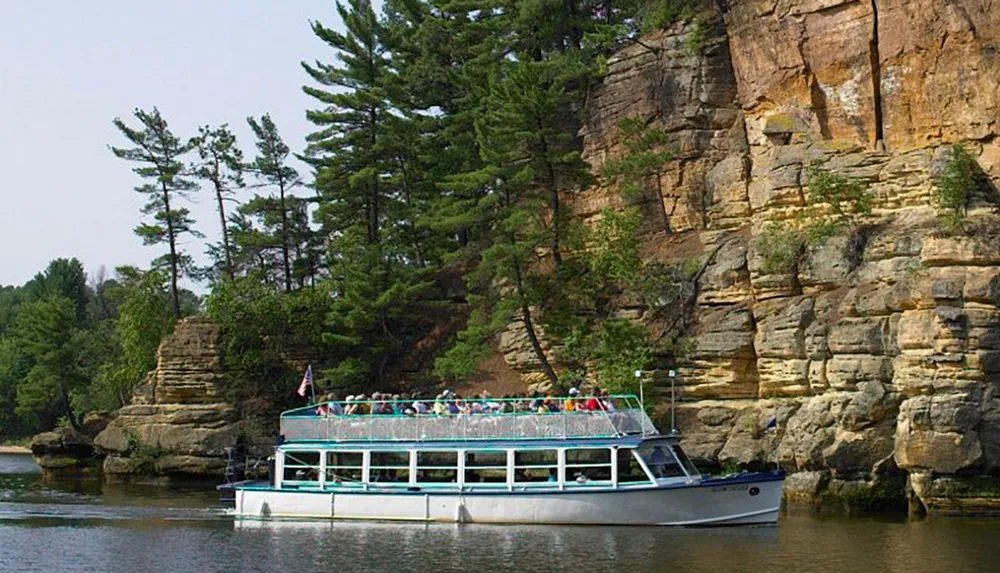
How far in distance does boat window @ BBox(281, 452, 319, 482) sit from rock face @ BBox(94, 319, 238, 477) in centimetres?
1742

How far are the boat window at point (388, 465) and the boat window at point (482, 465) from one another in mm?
1961

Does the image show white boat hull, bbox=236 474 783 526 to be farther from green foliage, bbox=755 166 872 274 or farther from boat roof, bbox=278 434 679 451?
green foliage, bbox=755 166 872 274

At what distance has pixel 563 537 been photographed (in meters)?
31.6

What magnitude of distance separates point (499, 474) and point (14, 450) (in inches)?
2770

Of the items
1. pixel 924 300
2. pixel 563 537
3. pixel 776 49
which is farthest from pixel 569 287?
pixel 563 537

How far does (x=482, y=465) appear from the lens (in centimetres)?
3612

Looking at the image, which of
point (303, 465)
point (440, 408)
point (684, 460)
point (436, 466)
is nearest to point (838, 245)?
point (684, 460)

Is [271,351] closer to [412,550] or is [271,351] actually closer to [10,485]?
[10,485]

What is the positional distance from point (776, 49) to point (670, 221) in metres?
8.81

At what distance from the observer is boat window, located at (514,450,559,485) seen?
35.0m

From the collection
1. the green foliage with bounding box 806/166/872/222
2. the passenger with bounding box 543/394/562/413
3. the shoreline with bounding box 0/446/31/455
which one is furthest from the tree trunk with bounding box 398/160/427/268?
the shoreline with bounding box 0/446/31/455

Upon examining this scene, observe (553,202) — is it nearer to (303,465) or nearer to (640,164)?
(640,164)

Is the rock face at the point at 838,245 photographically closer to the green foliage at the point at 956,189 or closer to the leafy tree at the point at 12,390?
the green foliage at the point at 956,189

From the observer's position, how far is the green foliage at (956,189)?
128 ft
